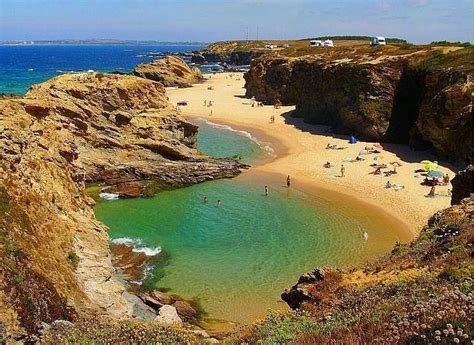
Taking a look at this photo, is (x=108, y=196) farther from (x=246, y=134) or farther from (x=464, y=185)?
(x=246, y=134)

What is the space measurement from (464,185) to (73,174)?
1757cm

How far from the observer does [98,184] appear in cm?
3406

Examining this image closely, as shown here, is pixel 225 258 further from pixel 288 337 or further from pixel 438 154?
pixel 438 154

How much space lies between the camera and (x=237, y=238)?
26.3 metres

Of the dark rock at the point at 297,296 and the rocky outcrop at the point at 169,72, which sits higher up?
the rocky outcrop at the point at 169,72

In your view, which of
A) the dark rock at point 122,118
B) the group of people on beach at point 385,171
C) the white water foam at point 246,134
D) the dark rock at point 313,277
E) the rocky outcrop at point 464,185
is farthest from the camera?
the white water foam at point 246,134

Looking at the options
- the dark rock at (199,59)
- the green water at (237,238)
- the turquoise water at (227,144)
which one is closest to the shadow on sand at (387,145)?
the turquoise water at (227,144)

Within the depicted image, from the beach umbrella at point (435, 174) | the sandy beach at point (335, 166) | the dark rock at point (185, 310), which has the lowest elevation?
the dark rock at point (185, 310)

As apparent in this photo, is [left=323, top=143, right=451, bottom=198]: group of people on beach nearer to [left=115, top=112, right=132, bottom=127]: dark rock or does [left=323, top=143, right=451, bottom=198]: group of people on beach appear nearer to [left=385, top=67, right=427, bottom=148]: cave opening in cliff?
[left=385, top=67, right=427, bottom=148]: cave opening in cliff

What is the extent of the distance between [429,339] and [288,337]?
110 inches

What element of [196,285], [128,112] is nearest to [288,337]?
[196,285]

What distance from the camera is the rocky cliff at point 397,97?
39344 millimetres

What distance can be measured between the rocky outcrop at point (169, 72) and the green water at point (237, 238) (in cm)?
6056

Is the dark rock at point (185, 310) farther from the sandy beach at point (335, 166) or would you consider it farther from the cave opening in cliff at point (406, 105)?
the cave opening in cliff at point (406, 105)
